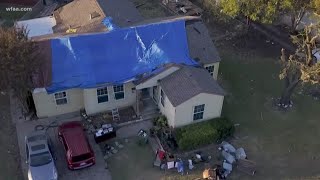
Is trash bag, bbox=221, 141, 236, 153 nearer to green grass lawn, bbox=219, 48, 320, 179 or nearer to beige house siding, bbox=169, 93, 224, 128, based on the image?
green grass lawn, bbox=219, 48, 320, 179

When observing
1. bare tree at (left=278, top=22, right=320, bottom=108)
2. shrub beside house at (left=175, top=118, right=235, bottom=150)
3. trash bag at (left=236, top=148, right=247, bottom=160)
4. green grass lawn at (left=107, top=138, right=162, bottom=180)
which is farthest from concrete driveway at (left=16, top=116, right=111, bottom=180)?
bare tree at (left=278, top=22, right=320, bottom=108)

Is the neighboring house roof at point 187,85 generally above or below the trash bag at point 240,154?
above

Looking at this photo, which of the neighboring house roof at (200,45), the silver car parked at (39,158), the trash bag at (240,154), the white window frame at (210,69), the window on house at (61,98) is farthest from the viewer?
the white window frame at (210,69)

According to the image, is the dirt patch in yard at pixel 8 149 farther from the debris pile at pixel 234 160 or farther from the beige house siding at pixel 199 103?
the debris pile at pixel 234 160

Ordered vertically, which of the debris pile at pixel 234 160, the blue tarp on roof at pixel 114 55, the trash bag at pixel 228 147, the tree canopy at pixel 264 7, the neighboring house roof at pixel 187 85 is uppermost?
the tree canopy at pixel 264 7

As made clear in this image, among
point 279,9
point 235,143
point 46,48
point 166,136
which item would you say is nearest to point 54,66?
point 46,48

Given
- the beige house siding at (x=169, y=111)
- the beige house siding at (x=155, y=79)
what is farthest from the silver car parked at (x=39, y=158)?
the beige house siding at (x=169, y=111)

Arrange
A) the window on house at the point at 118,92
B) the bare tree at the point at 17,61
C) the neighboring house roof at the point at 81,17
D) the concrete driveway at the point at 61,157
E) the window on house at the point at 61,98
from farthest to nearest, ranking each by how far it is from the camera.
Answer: the neighboring house roof at the point at 81,17 < the window on house at the point at 118,92 < the window on house at the point at 61,98 < the concrete driveway at the point at 61,157 < the bare tree at the point at 17,61
